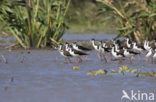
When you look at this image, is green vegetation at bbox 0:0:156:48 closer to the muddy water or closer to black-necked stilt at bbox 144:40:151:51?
black-necked stilt at bbox 144:40:151:51

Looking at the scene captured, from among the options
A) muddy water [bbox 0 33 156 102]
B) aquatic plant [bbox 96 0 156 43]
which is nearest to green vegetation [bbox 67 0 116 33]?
aquatic plant [bbox 96 0 156 43]

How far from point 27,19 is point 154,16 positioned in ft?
15.9

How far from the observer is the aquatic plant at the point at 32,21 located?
19047mm

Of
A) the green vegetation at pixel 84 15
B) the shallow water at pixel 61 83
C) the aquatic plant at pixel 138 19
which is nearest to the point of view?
the shallow water at pixel 61 83

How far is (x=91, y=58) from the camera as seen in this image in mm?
17625

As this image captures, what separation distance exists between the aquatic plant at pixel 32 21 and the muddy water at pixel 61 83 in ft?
9.67

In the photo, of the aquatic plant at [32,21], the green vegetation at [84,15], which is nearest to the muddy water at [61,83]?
the aquatic plant at [32,21]

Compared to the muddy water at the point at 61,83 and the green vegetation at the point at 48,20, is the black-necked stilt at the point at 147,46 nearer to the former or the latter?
the green vegetation at the point at 48,20

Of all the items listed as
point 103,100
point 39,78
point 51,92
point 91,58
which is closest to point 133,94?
point 103,100

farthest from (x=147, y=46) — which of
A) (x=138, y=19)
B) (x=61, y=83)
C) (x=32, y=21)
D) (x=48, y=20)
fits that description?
(x=61, y=83)

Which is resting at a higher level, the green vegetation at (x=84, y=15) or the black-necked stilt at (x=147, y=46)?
the black-necked stilt at (x=147, y=46)

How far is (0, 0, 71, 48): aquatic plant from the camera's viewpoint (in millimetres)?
19047

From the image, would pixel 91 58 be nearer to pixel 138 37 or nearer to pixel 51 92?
pixel 138 37

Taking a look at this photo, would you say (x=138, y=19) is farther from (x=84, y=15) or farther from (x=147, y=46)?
(x=84, y=15)
